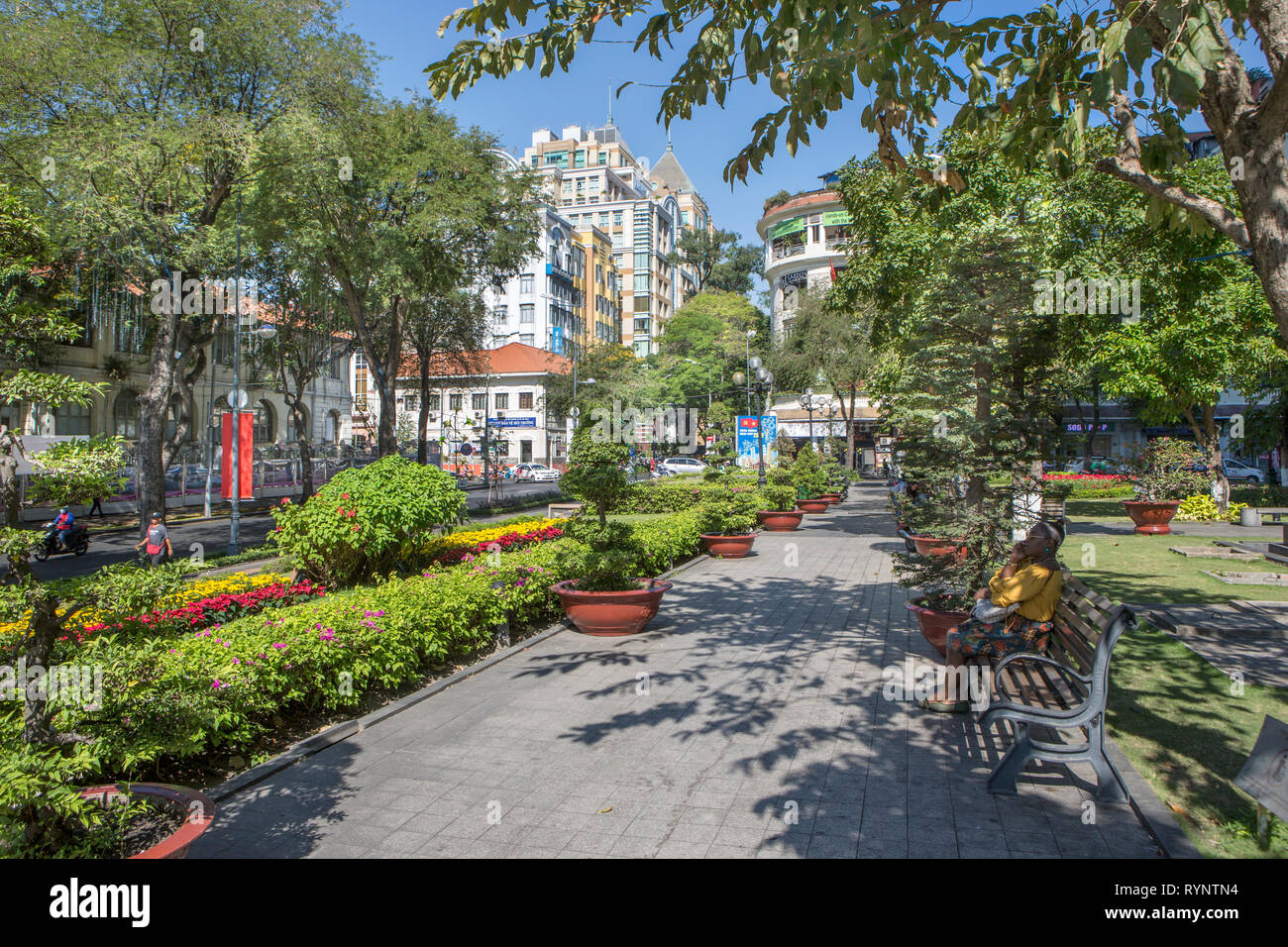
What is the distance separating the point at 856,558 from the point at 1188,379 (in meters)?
12.5

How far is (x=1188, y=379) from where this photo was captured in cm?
2131

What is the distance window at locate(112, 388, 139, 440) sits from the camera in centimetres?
3931

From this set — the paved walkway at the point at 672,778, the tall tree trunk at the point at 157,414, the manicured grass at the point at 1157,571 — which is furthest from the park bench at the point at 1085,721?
the tall tree trunk at the point at 157,414

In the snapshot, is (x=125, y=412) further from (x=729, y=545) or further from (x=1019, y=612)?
(x=1019, y=612)

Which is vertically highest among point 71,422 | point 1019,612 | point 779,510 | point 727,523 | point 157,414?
point 71,422

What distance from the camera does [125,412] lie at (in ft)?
131

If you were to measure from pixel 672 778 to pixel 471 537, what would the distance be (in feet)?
29.5

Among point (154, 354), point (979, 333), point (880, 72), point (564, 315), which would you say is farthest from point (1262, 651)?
point (564, 315)

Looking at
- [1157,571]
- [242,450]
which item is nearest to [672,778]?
[1157,571]

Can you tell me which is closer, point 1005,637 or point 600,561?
point 1005,637

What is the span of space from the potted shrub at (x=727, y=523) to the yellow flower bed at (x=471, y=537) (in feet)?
9.70

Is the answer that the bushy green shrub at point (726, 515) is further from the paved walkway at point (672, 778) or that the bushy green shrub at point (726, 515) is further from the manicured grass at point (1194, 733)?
the manicured grass at point (1194, 733)
